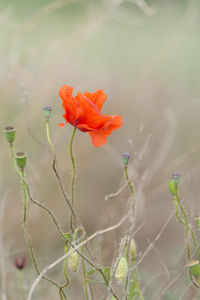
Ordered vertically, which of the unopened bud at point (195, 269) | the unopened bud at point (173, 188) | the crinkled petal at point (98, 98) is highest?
the crinkled petal at point (98, 98)

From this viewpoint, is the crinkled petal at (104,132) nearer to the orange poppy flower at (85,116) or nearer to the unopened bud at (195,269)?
the orange poppy flower at (85,116)

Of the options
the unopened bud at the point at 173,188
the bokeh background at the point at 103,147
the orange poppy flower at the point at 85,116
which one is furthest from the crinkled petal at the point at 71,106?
the bokeh background at the point at 103,147

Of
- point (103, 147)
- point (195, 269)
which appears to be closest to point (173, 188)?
point (195, 269)

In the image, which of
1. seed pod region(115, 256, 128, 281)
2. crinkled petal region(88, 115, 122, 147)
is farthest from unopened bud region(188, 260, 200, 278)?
crinkled petal region(88, 115, 122, 147)

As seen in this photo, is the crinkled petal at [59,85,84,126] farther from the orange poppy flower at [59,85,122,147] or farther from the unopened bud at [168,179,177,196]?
the unopened bud at [168,179,177,196]

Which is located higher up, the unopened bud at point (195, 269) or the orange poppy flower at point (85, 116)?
the orange poppy flower at point (85, 116)

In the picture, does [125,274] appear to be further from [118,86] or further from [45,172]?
[118,86]

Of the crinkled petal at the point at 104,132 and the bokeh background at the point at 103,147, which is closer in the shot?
the crinkled petal at the point at 104,132
